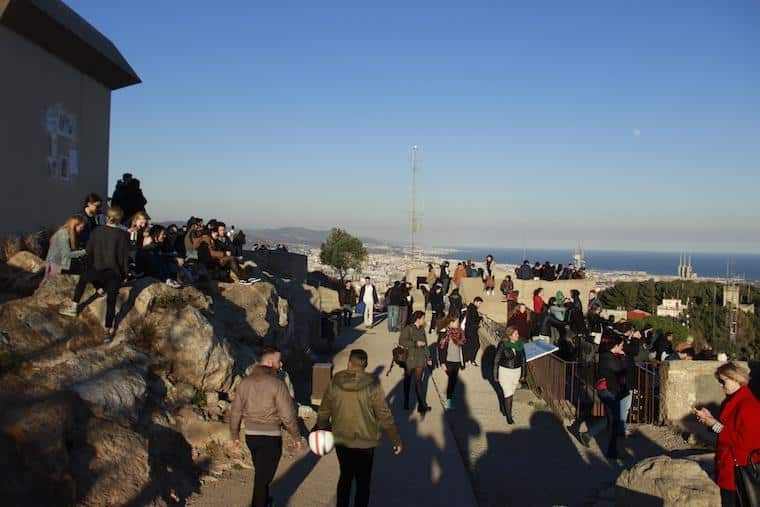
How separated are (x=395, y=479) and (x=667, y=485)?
3154 mm

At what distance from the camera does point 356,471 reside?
6199mm

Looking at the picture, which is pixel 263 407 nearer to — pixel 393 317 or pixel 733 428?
pixel 733 428

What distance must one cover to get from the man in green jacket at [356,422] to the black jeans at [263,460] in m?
0.52

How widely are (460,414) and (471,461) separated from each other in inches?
99.5

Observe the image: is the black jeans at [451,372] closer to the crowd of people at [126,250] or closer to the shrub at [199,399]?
the shrub at [199,399]

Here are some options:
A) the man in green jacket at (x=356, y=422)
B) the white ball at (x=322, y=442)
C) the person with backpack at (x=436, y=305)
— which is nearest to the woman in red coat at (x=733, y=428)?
the man in green jacket at (x=356, y=422)

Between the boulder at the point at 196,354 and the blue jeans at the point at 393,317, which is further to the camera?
the blue jeans at the point at 393,317

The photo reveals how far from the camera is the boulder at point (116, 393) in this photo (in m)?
7.25

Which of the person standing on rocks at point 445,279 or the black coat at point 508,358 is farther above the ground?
the person standing on rocks at point 445,279

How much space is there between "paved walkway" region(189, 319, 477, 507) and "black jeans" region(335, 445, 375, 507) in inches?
41.6

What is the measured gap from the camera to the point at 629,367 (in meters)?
10.3

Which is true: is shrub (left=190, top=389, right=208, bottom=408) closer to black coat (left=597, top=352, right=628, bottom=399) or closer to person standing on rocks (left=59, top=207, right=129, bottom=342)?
person standing on rocks (left=59, top=207, right=129, bottom=342)

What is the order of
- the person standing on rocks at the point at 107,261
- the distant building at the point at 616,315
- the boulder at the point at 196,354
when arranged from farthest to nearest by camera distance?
the distant building at the point at 616,315 → the boulder at the point at 196,354 → the person standing on rocks at the point at 107,261

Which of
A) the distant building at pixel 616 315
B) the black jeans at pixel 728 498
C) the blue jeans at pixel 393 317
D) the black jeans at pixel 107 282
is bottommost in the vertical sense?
the distant building at pixel 616 315
